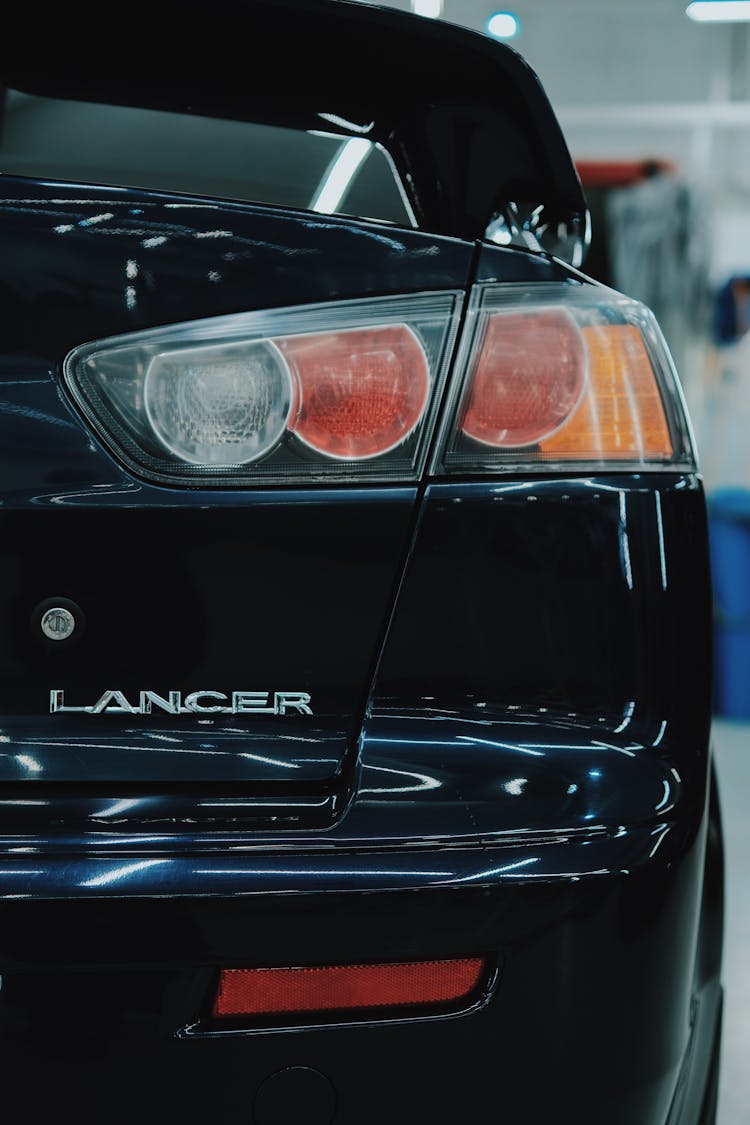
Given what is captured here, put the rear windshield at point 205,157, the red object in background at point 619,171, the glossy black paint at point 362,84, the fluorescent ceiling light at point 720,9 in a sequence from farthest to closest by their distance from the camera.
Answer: the red object in background at point 619,171 < the fluorescent ceiling light at point 720,9 < the rear windshield at point 205,157 < the glossy black paint at point 362,84

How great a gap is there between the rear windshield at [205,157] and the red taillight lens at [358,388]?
0.40 m

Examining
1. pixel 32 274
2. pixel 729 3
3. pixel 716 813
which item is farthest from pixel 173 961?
pixel 729 3

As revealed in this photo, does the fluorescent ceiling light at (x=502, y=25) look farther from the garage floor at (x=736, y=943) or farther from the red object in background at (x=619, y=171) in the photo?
the garage floor at (x=736, y=943)

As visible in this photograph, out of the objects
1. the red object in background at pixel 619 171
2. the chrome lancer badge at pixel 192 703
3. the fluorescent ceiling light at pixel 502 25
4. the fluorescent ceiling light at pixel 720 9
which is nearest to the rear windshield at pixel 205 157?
the chrome lancer badge at pixel 192 703

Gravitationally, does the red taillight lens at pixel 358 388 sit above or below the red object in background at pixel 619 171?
below

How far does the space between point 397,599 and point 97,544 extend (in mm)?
205

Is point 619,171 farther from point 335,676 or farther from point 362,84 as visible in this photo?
point 335,676

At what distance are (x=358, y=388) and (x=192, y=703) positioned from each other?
0.80 feet

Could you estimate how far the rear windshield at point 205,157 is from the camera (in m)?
1.14

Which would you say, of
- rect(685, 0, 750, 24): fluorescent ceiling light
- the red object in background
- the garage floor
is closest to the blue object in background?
the garage floor

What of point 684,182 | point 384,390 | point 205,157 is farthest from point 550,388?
point 684,182

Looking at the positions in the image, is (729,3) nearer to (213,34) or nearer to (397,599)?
(213,34)

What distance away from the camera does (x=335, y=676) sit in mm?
755

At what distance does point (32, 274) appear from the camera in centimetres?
74
